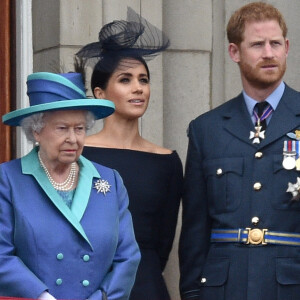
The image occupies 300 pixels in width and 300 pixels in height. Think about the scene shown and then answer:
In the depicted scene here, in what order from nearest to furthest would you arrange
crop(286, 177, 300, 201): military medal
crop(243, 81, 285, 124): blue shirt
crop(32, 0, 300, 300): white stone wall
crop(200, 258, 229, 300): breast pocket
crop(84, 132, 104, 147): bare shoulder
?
crop(286, 177, 300, 201): military medal
crop(200, 258, 229, 300): breast pocket
crop(243, 81, 285, 124): blue shirt
crop(84, 132, 104, 147): bare shoulder
crop(32, 0, 300, 300): white stone wall

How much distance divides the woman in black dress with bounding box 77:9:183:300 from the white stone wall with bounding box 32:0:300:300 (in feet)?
2.74

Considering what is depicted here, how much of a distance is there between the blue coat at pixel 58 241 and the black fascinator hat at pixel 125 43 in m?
1.15

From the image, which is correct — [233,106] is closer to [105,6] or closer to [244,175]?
[244,175]

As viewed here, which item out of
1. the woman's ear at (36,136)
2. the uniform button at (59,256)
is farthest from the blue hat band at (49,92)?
the uniform button at (59,256)

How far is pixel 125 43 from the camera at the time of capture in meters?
6.83

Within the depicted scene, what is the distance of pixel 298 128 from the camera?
21.3 ft

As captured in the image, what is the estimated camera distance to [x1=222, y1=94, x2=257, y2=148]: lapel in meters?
6.53

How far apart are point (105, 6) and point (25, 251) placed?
2.46m

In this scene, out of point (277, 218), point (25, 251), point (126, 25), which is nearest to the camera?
point (25, 251)

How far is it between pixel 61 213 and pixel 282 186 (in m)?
1.13

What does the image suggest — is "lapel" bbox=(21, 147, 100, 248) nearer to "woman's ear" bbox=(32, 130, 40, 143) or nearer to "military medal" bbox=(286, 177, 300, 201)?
"woman's ear" bbox=(32, 130, 40, 143)

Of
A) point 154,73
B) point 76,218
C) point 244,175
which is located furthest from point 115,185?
point 154,73

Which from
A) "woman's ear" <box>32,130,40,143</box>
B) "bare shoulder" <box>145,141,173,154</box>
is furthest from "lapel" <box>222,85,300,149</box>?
"woman's ear" <box>32,130,40,143</box>

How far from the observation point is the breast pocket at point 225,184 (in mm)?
6430
